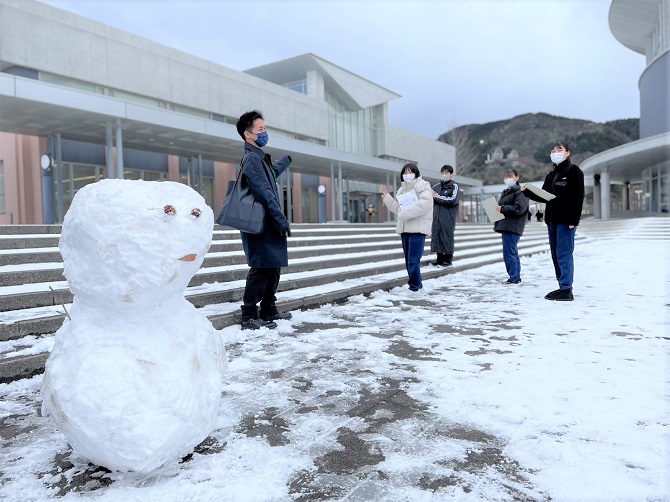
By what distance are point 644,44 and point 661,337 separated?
142 feet

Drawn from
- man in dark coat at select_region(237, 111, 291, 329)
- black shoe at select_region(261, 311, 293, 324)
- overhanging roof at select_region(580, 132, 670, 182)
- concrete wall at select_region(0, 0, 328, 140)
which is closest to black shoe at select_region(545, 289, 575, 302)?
black shoe at select_region(261, 311, 293, 324)

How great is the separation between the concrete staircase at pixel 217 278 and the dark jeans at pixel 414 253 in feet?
1.57

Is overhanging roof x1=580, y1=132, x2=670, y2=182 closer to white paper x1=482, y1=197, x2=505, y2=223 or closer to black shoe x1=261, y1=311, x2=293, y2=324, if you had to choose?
white paper x1=482, y1=197, x2=505, y2=223

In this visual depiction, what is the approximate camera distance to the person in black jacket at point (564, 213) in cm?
550

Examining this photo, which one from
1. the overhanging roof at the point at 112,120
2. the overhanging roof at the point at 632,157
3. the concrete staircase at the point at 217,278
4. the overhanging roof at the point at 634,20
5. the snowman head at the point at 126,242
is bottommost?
the concrete staircase at the point at 217,278

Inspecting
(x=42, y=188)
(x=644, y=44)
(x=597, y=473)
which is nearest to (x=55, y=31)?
(x=42, y=188)

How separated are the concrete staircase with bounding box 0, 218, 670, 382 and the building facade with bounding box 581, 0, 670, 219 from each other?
71.7 ft

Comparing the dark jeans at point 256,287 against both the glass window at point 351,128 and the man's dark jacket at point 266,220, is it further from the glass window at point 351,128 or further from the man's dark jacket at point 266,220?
the glass window at point 351,128

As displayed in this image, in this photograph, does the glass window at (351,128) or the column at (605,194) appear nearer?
the glass window at (351,128)

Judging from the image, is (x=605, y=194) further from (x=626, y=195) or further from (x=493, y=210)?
(x=493, y=210)

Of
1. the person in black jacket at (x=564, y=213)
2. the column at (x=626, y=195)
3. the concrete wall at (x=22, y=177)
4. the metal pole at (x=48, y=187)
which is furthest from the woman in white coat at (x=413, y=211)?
the column at (x=626, y=195)

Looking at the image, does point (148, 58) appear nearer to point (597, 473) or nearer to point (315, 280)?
point (315, 280)

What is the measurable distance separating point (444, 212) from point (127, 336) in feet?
24.0

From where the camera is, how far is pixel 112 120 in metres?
12.1
